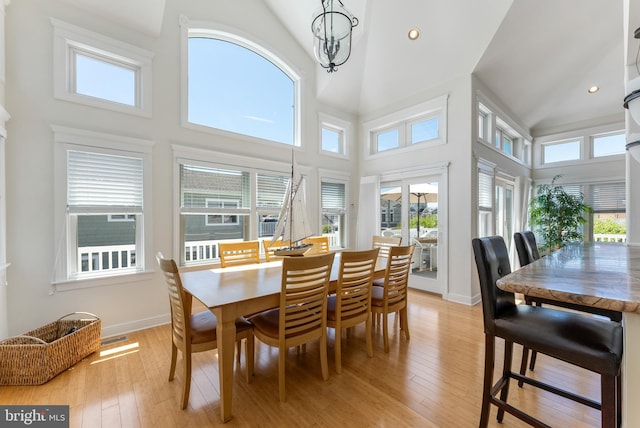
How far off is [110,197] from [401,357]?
3.57m

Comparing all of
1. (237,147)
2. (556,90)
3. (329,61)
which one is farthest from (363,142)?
(556,90)

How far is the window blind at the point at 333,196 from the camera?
523 centimetres

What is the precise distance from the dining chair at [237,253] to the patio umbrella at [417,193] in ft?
9.91

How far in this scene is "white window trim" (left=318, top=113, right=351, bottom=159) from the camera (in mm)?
5078

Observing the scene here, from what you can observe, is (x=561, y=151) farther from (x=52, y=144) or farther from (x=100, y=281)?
(x=52, y=144)

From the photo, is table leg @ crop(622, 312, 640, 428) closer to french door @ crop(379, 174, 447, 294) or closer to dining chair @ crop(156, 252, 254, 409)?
dining chair @ crop(156, 252, 254, 409)

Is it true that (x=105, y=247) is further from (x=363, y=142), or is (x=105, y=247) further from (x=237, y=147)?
(x=363, y=142)

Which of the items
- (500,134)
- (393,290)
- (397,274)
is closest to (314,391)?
(393,290)

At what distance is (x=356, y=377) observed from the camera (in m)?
2.18

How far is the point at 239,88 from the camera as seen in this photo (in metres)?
4.20

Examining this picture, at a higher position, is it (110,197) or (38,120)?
(38,120)

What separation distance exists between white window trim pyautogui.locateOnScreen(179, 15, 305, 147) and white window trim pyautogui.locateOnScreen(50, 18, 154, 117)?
40 cm

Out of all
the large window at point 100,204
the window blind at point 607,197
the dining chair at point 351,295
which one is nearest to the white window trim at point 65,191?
the large window at point 100,204

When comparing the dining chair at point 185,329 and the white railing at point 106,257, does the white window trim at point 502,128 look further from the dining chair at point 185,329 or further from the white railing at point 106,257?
the white railing at point 106,257
